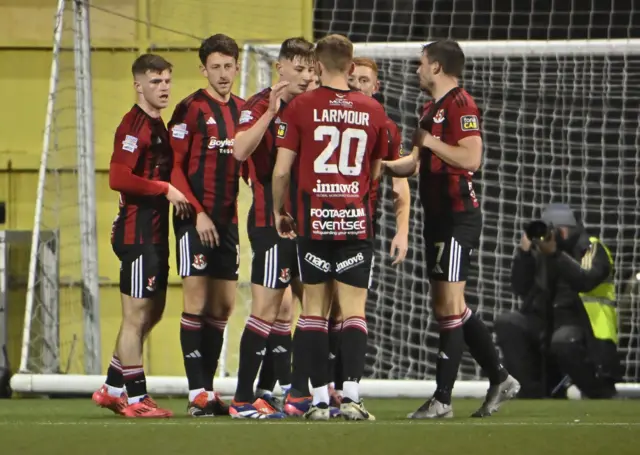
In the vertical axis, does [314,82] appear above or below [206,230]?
above

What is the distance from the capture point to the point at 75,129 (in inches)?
400

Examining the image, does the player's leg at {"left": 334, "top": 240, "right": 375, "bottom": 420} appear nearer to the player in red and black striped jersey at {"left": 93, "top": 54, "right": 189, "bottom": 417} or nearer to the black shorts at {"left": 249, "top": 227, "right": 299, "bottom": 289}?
the black shorts at {"left": 249, "top": 227, "right": 299, "bottom": 289}

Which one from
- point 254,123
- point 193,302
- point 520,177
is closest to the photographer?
point 254,123

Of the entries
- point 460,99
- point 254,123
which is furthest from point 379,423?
point 460,99

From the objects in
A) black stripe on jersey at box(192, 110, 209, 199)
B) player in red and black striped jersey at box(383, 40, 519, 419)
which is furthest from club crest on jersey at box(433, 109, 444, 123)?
black stripe on jersey at box(192, 110, 209, 199)

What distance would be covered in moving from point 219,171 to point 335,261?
0.93 metres

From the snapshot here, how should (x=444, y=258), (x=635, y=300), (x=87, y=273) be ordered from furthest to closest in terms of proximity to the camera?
1. (x=635, y=300)
2. (x=87, y=273)
3. (x=444, y=258)

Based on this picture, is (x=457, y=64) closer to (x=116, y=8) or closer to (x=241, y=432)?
(x=241, y=432)

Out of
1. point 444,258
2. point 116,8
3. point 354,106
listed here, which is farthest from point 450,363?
point 116,8

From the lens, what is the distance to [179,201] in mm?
6371

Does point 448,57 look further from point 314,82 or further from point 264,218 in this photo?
point 264,218

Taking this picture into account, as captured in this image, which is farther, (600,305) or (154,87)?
(600,305)

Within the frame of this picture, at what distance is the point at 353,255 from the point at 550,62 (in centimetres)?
474

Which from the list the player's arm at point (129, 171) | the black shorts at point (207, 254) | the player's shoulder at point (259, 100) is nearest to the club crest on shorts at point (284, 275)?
the black shorts at point (207, 254)
